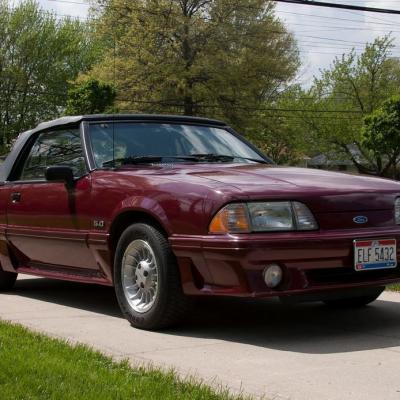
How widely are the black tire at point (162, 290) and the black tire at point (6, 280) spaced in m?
2.30

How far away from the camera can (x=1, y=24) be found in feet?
145

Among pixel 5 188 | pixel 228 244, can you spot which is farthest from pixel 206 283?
pixel 5 188

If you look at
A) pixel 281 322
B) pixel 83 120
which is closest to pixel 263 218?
pixel 281 322

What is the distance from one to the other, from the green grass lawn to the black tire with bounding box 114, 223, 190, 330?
2.32ft

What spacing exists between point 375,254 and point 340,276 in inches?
10.5

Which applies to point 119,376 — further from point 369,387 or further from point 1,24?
point 1,24

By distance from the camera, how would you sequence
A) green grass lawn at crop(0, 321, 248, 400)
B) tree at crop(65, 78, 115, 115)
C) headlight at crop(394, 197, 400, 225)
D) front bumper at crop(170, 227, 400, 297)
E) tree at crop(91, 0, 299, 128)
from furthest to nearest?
tree at crop(91, 0, 299, 128), tree at crop(65, 78, 115, 115), headlight at crop(394, 197, 400, 225), front bumper at crop(170, 227, 400, 297), green grass lawn at crop(0, 321, 248, 400)

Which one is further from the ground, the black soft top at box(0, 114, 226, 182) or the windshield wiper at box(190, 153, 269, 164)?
the black soft top at box(0, 114, 226, 182)

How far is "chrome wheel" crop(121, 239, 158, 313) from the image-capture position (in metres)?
A: 4.89

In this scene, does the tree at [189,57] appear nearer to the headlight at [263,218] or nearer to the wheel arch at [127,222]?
the wheel arch at [127,222]

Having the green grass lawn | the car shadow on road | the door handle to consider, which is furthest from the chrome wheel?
the door handle

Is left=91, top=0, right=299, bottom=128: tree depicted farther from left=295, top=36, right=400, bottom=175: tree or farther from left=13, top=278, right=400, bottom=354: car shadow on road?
left=13, top=278, right=400, bottom=354: car shadow on road

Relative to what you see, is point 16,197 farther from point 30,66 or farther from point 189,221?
point 30,66

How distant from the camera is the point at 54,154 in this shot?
626cm
